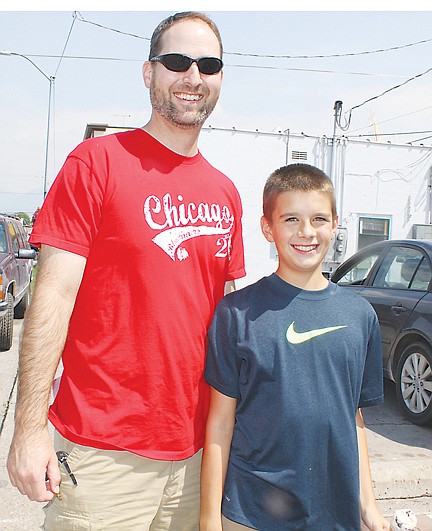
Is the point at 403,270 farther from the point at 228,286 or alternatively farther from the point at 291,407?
the point at 291,407

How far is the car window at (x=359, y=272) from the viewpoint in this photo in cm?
668

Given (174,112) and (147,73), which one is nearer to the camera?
(174,112)

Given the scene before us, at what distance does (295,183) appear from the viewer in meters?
2.11

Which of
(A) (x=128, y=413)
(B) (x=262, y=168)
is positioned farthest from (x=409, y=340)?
(B) (x=262, y=168)

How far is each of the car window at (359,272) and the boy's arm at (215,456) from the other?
16.0 feet

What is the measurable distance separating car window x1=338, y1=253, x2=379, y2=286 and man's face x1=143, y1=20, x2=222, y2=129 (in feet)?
15.6

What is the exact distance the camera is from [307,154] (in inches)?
679

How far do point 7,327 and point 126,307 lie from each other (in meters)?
6.49

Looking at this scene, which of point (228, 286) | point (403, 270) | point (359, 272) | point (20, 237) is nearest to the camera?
point (228, 286)

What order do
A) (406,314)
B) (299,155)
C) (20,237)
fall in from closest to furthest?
(406,314) < (20,237) < (299,155)

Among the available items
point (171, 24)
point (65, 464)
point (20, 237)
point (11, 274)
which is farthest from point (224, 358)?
point (20, 237)

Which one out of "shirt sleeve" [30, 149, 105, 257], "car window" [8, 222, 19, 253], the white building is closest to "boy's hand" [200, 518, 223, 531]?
"shirt sleeve" [30, 149, 105, 257]

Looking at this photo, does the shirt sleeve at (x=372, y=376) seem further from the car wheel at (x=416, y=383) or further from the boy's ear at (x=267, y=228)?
the car wheel at (x=416, y=383)

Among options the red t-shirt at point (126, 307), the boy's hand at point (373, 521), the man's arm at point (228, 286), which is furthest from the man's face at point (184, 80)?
the boy's hand at point (373, 521)
